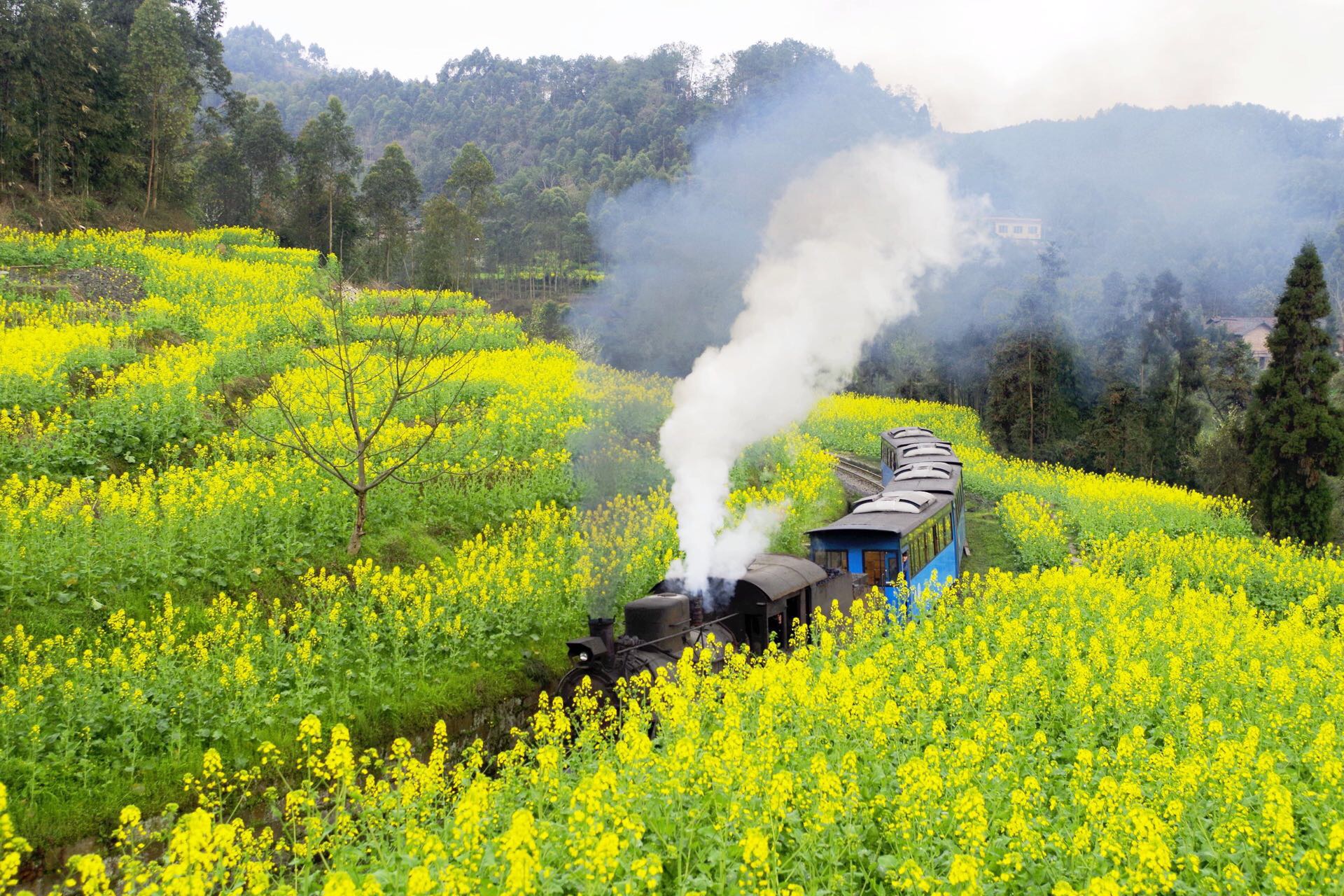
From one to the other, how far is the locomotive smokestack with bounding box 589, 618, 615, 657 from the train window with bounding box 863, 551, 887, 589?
22.3 ft

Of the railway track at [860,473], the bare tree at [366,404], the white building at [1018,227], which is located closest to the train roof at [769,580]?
the bare tree at [366,404]

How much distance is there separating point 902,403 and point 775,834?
128 ft

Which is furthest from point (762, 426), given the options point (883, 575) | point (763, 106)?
point (763, 106)

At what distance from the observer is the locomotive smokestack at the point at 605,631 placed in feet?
30.4

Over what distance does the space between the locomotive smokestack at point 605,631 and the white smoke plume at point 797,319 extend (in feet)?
5.94

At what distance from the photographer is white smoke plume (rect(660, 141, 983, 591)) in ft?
43.0

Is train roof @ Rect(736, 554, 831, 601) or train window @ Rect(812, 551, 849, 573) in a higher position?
train roof @ Rect(736, 554, 831, 601)

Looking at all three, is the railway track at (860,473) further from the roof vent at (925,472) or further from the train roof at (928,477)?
the roof vent at (925,472)

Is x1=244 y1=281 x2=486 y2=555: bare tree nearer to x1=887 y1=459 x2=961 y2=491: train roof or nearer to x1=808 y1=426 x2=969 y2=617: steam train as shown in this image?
x1=808 y1=426 x2=969 y2=617: steam train

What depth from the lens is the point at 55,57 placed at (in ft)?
101

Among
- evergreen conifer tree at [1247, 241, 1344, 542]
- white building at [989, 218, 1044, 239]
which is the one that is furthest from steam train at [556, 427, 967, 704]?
white building at [989, 218, 1044, 239]

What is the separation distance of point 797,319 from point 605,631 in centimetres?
974

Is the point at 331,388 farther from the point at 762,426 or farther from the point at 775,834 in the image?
the point at 775,834

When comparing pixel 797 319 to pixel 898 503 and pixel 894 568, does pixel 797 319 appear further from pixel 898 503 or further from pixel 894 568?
pixel 894 568
